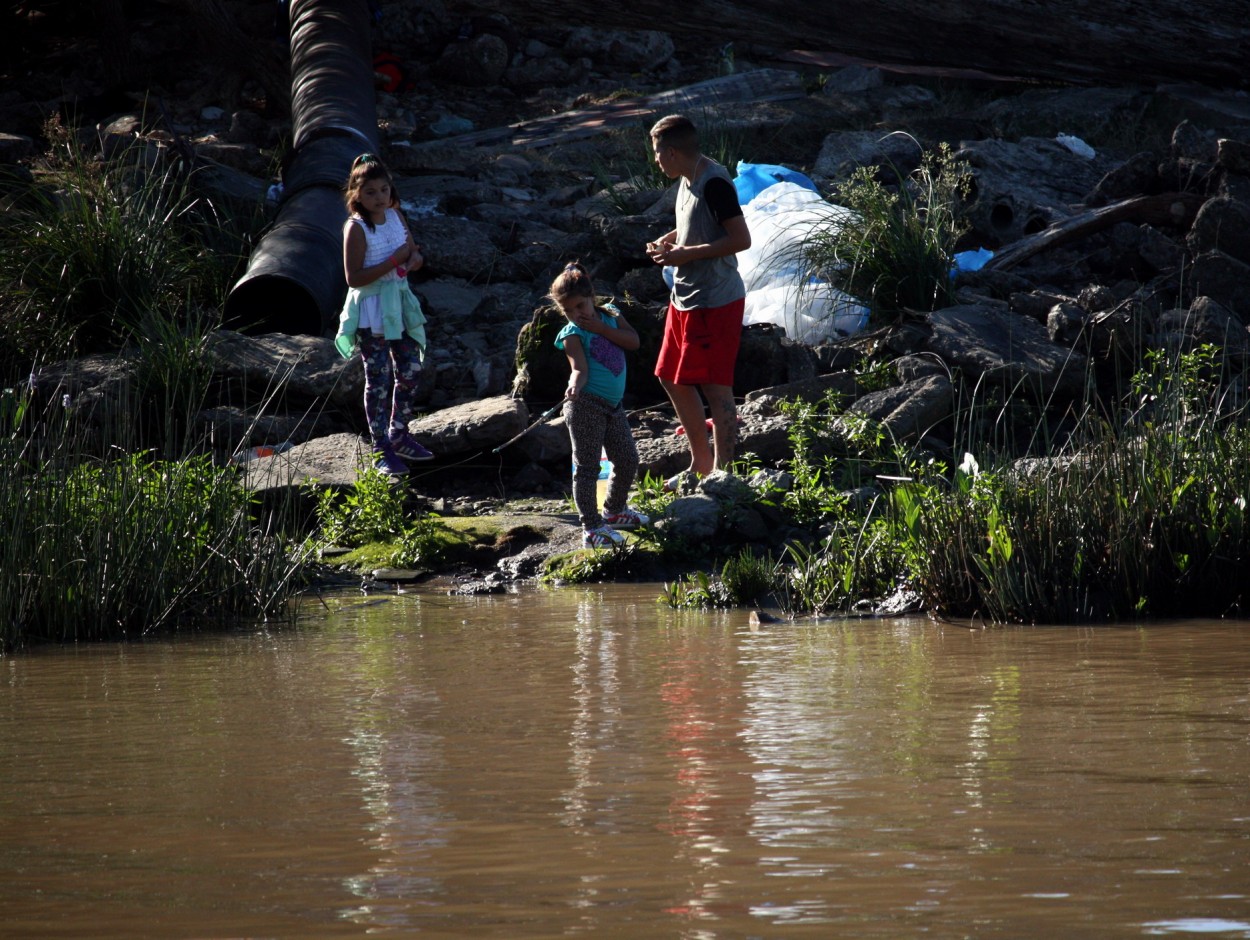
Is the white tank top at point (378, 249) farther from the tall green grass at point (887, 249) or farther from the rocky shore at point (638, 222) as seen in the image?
the tall green grass at point (887, 249)

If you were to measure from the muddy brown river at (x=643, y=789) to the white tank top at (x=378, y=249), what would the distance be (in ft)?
10.5

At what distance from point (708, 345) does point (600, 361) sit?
75cm

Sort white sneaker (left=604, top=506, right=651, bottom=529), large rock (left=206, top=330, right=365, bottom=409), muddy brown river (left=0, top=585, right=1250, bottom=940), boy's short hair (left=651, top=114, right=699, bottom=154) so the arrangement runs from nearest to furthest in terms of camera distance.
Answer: muddy brown river (left=0, top=585, right=1250, bottom=940)
white sneaker (left=604, top=506, right=651, bottom=529)
boy's short hair (left=651, top=114, right=699, bottom=154)
large rock (left=206, top=330, right=365, bottom=409)

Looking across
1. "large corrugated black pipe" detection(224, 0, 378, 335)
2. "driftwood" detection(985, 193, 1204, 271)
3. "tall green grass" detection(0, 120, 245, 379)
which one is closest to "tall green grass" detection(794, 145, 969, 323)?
"driftwood" detection(985, 193, 1204, 271)

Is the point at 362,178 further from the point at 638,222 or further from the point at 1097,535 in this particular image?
the point at 1097,535

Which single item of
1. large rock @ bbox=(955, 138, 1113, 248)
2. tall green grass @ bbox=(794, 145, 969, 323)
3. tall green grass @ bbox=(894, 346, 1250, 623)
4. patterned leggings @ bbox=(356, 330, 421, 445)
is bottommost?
tall green grass @ bbox=(894, 346, 1250, 623)

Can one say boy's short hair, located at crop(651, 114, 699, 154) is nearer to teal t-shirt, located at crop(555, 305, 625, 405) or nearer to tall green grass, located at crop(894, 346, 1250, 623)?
teal t-shirt, located at crop(555, 305, 625, 405)

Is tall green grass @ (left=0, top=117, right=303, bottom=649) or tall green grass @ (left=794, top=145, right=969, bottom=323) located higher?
tall green grass @ (left=794, top=145, right=969, bottom=323)

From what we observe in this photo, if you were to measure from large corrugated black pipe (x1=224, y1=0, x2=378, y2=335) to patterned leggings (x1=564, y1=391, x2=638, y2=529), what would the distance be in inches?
143

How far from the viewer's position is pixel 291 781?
3469 millimetres

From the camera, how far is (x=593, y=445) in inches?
292

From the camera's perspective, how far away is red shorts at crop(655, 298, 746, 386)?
785cm

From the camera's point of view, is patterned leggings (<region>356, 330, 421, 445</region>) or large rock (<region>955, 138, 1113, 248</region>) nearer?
patterned leggings (<region>356, 330, 421, 445</region>)

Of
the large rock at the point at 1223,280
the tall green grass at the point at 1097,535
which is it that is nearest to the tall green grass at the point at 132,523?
the tall green grass at the point at 1097,535
